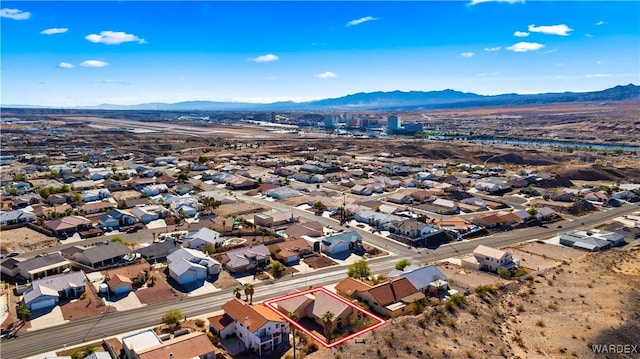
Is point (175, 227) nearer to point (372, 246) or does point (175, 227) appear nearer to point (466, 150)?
point (372, 246)

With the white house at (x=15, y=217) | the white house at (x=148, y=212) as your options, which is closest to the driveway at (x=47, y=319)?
the white house at (x=148, y=212)

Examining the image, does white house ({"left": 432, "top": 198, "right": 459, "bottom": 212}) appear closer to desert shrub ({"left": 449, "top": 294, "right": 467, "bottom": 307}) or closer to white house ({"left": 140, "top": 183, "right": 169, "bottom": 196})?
desert shrub ({"left": 449, "top": 294, "right": 467, "bottom": 307})

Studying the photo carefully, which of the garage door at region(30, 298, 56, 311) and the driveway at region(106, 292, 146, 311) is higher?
the garage door at region(30, 298, 56, 311)

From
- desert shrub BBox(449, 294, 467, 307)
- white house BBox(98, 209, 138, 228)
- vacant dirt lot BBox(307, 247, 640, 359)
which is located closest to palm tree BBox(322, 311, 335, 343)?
vacant dirt lot BBox(307, 247, 640, 359)

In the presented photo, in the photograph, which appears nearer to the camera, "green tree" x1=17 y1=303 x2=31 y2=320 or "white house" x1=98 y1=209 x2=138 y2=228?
"green tree" x1=17 y1=303 x2=31 y2=320

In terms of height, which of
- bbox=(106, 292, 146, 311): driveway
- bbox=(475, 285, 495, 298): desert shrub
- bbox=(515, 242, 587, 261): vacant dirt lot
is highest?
bbox=(475, 285, 495, 298): desert shrub

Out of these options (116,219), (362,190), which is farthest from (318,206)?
(116,219)
